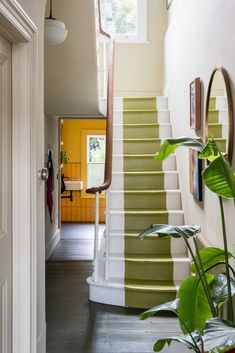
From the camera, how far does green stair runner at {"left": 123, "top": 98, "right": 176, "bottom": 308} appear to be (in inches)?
147

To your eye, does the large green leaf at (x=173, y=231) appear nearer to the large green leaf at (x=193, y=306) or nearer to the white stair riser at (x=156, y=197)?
the large green leaf at (x=193, y=306)

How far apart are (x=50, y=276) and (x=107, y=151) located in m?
1.61

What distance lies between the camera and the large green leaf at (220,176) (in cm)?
153

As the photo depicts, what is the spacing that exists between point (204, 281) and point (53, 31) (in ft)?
8.14

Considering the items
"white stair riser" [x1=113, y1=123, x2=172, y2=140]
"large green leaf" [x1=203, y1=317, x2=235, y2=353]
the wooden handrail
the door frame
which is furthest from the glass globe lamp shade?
"large green leaf" [x1=203, y1=317, x2=235, y2=353]

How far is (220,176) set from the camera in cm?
155

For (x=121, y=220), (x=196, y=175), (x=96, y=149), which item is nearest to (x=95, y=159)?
(x=96, y=149)

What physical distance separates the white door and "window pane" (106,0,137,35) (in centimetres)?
492

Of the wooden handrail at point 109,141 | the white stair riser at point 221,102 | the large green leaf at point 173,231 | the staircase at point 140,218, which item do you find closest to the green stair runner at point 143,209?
the staircase at point 140,218

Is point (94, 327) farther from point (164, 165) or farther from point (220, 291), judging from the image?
point (164, 165)

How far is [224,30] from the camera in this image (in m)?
2.57

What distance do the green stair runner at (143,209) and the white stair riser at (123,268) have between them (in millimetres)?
39

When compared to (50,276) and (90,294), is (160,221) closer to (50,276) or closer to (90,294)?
(90,294)

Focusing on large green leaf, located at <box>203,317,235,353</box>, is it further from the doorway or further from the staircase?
the doorway
